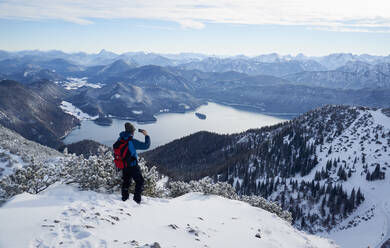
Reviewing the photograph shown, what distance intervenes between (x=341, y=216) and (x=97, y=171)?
75053 mm

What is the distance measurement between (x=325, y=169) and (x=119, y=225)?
94907 mm

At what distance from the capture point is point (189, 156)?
538 feet

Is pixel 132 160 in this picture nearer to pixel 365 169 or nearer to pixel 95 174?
pixel 95 174

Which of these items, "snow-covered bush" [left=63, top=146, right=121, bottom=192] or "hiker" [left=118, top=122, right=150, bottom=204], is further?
"snow-covered bush" [left=63, top=146, right=121, bottom=192]

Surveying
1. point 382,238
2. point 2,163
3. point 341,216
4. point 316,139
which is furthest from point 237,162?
point 2,163

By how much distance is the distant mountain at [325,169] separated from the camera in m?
71.5

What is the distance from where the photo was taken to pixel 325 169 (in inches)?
3686

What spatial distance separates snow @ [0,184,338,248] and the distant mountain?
4656cm

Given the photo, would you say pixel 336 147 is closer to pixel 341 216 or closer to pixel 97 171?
pixel 341 216

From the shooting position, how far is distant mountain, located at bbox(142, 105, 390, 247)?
71.5 meters

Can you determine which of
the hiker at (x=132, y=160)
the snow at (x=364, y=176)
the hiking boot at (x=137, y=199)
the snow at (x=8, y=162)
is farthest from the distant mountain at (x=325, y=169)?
the snow at (x=8, y=162)

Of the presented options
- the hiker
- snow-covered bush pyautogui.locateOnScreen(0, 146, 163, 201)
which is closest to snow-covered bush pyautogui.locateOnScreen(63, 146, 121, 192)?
snow-covered bush pyautogui.locateOnScreen(0, 146, 163, 201)

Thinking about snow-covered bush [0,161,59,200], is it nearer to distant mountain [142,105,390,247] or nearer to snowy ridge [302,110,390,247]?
snowy ridge [302,110,390,247]

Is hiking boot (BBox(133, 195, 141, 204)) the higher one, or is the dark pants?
the dark pants
